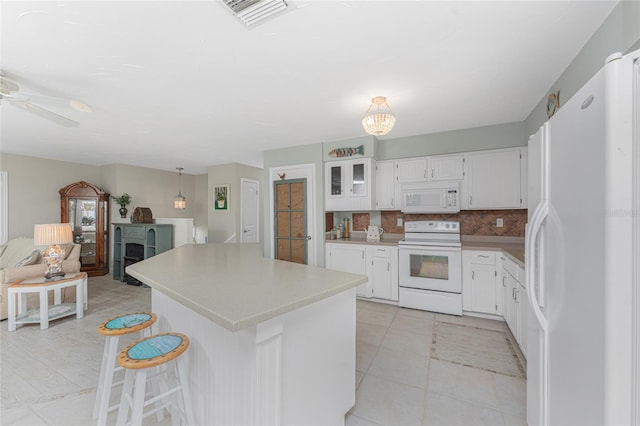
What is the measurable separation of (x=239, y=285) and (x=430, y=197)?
3.10 metres

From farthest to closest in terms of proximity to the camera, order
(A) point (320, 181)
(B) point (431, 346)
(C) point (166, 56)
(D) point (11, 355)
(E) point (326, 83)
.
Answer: (A) point (320, 181) → (B) point (431, 346) → (D) point (11, 355) → (E) point (326, 83) → (C) point (166, 56)

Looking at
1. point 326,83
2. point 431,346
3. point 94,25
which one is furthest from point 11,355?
point 431,346

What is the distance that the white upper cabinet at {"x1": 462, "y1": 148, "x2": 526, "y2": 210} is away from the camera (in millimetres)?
3350

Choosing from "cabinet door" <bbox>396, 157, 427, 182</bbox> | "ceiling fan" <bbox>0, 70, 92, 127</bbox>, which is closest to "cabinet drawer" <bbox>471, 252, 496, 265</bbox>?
"cabinet door" <bbox>396, 157, 427, 182</bbox>

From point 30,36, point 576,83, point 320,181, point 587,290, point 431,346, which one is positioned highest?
point 30,36

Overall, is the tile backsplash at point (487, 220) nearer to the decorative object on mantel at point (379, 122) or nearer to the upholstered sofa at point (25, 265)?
the decorative object on mantel at point (379, 122)

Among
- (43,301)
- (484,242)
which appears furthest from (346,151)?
(43,301)

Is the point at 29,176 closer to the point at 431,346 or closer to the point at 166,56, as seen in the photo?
the point at 166,56

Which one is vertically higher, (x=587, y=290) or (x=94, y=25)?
(x=94, y=25)

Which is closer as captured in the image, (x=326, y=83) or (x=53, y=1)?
(x=53, y=1)

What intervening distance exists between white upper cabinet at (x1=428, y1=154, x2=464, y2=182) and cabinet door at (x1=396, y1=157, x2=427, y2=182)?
10cm

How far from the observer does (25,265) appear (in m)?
3.51

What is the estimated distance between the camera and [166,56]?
188 centimetres

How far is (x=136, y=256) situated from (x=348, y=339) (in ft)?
17.3
